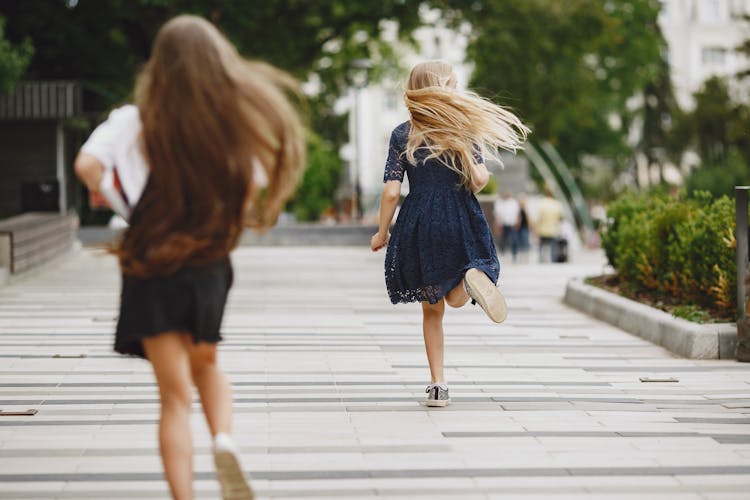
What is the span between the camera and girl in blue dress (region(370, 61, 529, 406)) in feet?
24.1

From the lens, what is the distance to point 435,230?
7402 mm

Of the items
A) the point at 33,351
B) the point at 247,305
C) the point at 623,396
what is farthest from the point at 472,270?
the point at 247,305

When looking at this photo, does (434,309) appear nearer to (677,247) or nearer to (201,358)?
(201,358)

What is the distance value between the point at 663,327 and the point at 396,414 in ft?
12.7

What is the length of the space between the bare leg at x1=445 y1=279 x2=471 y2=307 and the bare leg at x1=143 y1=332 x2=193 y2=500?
2957mm

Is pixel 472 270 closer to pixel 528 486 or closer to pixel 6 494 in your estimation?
pixel 528 486

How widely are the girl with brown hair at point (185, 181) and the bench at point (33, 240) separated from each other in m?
13.4

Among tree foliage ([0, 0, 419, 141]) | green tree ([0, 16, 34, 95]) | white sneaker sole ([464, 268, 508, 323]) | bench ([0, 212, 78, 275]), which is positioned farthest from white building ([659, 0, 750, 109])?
white sneaker sole ([464, 268, 508, 323])

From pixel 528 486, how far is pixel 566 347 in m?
5.21

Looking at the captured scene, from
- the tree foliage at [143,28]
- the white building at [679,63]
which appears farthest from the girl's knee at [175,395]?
the white building at [679,63]

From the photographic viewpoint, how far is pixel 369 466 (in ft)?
19.7

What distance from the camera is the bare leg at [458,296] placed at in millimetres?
7418

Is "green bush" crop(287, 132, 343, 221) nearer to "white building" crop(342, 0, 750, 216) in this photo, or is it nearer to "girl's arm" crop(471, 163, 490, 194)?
"white building" crop(342, 0, 750, 216)

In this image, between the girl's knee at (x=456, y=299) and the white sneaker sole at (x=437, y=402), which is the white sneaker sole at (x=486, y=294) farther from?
the white sneaker sole at (x=437, y=402)
